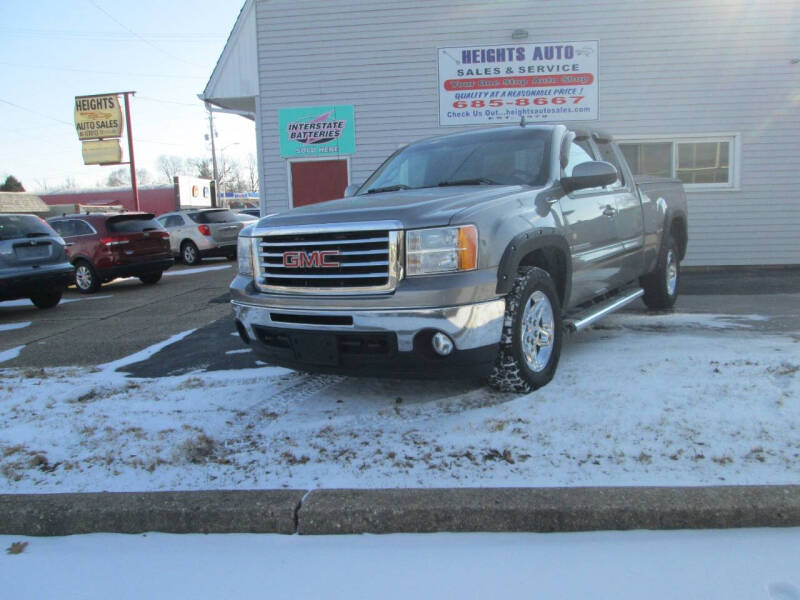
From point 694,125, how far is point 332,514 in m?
10.5

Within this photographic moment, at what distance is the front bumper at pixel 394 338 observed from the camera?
11.0 feet

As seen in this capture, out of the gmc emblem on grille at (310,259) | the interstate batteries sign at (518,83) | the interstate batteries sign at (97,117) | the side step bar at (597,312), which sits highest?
the interstate batteries sign at (97,117)

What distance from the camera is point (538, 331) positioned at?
3943 mm

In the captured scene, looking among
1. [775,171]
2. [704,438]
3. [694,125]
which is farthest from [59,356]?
[775,171]


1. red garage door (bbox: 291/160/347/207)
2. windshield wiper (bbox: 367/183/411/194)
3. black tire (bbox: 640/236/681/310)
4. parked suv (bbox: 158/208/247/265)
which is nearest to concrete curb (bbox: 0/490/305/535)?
windshield wiper (bbox: 367/183/411/194)

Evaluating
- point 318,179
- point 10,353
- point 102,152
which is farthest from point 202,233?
point 102,152

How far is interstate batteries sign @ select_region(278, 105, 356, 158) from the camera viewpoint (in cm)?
→ 1113

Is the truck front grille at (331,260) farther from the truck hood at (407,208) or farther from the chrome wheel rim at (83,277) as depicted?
the chrome wheel rim at (83,277)

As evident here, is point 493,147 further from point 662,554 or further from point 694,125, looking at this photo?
point 694,125

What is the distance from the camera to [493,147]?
15.8 feet

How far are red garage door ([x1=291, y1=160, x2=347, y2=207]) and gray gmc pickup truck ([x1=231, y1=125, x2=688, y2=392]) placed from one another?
660 centimetres

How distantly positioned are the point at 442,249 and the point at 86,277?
39.3 feet

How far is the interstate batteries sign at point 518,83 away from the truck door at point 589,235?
19.6 feet

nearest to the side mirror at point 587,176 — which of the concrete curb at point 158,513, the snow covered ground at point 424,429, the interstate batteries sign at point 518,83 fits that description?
the snow covered ground at point 424,429
